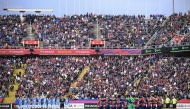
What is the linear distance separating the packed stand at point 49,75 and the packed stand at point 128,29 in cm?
650

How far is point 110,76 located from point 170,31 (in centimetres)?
1218

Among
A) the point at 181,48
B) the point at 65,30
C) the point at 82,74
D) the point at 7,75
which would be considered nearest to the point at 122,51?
the point at 82,74

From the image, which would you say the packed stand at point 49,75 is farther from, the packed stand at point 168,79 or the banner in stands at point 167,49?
the packed stand at point 168,79

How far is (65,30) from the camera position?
206 feet

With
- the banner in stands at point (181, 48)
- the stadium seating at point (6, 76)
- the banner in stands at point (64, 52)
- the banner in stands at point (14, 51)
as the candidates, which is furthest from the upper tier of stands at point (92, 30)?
the stadium seating at point (6, 76)

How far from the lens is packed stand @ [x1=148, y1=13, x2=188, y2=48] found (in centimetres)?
5537

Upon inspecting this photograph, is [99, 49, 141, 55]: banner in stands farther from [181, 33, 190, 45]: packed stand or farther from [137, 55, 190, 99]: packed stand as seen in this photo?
[181, 33, 190, 45]: packed stand

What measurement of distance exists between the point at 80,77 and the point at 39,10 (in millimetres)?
20339

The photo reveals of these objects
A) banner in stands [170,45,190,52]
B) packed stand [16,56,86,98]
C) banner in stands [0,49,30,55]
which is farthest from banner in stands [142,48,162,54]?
banner in stands [0,49,30,55]

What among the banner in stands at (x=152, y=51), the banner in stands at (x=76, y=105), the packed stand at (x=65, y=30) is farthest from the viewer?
the packed stand at (x=65, y=30)

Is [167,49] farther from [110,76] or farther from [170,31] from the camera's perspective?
[110,76]

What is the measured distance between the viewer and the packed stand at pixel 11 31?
59750 millimetres

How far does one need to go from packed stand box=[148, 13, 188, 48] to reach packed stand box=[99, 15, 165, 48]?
1.97 m

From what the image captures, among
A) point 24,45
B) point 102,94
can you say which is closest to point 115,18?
point 24,45
